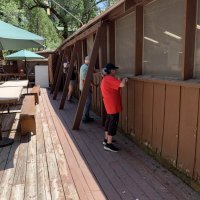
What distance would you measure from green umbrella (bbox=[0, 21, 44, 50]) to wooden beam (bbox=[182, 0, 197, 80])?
270cm

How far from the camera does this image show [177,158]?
139 inches

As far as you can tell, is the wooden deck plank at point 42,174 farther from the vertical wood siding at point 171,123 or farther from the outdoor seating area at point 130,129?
the vertical wood siding at point 171,123

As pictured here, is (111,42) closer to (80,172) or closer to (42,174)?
(80,172)

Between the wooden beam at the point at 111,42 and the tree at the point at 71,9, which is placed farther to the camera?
the tree at the point at 71,9

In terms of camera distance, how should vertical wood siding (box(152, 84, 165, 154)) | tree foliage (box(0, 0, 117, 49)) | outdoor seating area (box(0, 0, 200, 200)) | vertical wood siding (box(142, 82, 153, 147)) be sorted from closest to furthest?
outdoor seating area (box(0, 0, 200, 200)) < vertical wood siding (box(152, 84, 165, 154)) < vertical wood siding (box(142, 82, 153, 147)) < tree foliage (box(0, 0, 117, 49))

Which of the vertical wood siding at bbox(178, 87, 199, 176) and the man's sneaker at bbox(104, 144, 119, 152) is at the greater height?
the vertical wood siding at bbox(178, 87, 199, 176)

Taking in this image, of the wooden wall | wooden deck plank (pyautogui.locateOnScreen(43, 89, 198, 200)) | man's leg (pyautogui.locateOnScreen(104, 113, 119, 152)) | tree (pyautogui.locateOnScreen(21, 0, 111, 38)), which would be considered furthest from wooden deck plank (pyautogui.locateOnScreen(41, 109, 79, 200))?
tree (pyautogui.locateOnScreen(21, 0, 111, 38))

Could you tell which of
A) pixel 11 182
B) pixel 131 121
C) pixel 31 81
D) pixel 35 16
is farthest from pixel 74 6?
pixel 11 182

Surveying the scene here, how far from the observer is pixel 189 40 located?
3.21m

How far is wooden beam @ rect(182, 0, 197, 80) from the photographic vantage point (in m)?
3.15

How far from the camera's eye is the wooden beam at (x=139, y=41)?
455 cm

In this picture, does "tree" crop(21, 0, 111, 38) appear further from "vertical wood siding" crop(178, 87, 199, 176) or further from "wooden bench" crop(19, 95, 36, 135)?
"vertical wood siding" crop(178, 87, 199, 176)

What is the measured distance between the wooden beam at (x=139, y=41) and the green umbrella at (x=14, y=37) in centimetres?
182

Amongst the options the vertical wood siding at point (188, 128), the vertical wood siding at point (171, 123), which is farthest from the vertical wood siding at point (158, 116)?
the vertical wood siding at point (188, 128)
